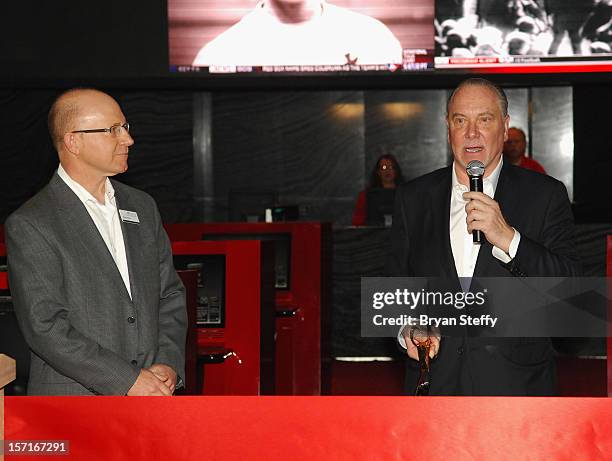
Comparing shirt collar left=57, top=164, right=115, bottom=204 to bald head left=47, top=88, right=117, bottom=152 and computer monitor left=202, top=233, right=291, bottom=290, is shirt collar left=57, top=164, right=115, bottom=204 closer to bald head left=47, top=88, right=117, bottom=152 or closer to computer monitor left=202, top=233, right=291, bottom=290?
bald head left=47, top=88, right=117, bottom=152

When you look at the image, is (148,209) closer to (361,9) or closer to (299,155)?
(361,9)

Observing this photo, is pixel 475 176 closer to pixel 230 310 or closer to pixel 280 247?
pixel 230 310

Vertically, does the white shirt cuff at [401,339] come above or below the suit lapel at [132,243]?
below

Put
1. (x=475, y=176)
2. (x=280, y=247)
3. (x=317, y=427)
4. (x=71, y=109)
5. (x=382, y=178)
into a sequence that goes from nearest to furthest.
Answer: (x=317, y=427), (x=475, y=176), (x=71, y=109), (x=280, y=247), (x=382, y=178)

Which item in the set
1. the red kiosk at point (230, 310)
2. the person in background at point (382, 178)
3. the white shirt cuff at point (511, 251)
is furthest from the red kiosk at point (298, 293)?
the white shirt cuff at point (511, 251)

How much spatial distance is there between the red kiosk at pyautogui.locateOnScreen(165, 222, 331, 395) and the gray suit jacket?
3.37 metres

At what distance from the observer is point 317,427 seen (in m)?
1.21

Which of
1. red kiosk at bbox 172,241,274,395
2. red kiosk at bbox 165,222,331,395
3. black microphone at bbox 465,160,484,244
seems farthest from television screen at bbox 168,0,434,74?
black microphone at bbox 465,160,484,244

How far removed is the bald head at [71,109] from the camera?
2178 mm

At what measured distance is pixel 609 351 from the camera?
2721 millimetres

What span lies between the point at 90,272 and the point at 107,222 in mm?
178

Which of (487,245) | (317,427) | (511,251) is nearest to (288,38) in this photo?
(487,245)

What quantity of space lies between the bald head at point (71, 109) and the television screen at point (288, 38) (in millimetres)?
5546

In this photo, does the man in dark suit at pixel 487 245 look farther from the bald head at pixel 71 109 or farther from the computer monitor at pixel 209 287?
the computer monitor at pixel 209 287
